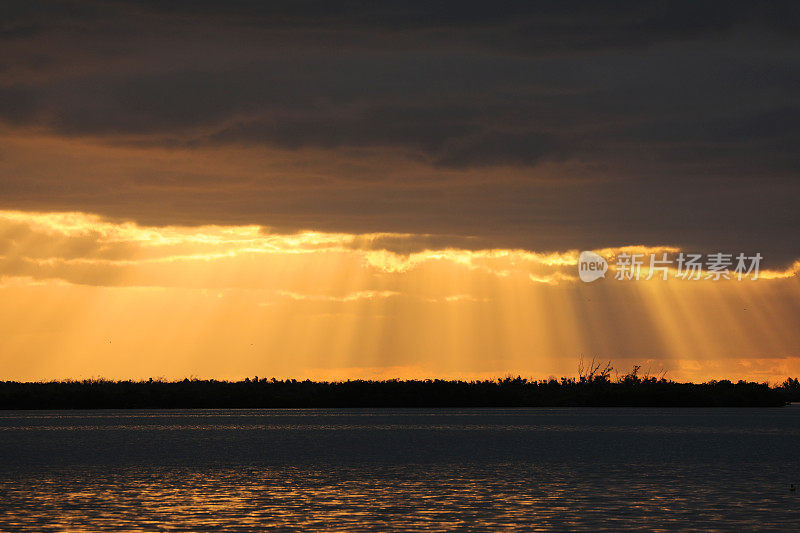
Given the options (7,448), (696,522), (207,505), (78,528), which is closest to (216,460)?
(7,448)

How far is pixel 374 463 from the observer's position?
8462 cm

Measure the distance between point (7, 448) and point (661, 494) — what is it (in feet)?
240

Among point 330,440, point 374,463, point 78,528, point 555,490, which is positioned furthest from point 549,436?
point 78,528

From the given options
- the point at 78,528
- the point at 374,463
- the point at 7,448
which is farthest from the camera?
the point at 7,448

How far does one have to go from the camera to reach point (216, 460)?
9038cm

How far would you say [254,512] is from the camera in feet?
165

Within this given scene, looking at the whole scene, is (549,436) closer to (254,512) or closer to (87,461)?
(87,461)

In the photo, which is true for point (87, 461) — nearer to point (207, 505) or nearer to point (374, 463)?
point (374, 463)

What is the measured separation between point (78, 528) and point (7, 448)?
70408 mm

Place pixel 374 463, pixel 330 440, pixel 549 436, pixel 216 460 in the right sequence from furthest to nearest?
pixel 549 436 < pixel 330 440 < pixel 216 460 < pixel 374 463

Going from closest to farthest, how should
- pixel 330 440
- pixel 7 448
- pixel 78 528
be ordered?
pixel 78 528 → pixel 7 448 → pixel 330 440

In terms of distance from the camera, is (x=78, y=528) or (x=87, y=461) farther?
(x=87, y=461)

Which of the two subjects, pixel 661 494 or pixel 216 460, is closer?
pixel 661 494

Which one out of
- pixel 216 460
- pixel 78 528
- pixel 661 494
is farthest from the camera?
pixel 216 460
